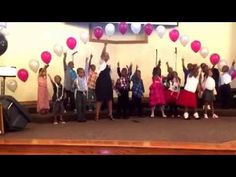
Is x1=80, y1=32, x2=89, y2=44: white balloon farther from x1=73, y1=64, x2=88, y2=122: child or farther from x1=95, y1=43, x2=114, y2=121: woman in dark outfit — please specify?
x1=73, y1=64, x2=88, y2=122: child

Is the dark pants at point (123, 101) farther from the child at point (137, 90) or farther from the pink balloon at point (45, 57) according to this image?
the pink balloon at point (45, 57)

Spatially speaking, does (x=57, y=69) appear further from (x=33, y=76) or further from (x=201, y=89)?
(x=201, y=89)

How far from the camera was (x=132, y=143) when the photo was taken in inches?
222

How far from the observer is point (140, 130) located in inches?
273

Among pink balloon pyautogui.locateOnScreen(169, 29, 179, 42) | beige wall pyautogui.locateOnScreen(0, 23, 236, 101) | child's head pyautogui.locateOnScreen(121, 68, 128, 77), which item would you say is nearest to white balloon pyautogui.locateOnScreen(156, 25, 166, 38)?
pink balloon pyautogui.locateOnScreen(169, 29, 179, 42)

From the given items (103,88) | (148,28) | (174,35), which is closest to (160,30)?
(148,28)

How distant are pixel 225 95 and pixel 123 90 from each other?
2.31 m

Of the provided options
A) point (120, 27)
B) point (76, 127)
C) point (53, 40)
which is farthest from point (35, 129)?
point (120, 27)

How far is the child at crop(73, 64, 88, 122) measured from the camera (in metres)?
7.77

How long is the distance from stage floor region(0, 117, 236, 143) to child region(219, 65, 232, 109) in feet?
2.68

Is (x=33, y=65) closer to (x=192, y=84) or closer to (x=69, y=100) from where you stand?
(x=69, y=100)

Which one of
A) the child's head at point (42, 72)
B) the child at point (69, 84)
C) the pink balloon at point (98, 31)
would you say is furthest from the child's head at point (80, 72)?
the pink balloon at point (98, 31)

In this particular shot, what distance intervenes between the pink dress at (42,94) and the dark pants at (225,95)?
3.61m

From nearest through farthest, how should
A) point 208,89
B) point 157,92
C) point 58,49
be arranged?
point 208,89 → point 157,92 → point 58,49
